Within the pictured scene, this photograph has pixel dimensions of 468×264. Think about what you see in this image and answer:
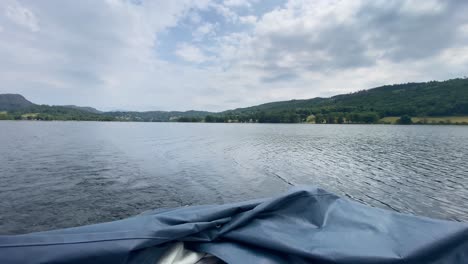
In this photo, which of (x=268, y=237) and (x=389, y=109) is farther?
(x=389, y=109)

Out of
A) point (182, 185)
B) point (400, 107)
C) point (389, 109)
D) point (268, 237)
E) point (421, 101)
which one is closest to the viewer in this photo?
point (268, 237)

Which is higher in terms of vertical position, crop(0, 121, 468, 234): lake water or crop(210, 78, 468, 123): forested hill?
crop(210, 78, 468, 123): forested hill

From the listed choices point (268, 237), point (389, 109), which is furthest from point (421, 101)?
point (268, 237)

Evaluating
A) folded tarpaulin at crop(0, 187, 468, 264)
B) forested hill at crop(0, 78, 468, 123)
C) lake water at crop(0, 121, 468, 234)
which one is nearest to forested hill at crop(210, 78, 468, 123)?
forested hill at crop(0, 78, 468, 123)

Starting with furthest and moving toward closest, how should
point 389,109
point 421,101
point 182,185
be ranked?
point 389,109, point 421,101, point 182,185

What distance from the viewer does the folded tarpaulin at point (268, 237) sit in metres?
2.62

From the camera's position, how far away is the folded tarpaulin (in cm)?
262

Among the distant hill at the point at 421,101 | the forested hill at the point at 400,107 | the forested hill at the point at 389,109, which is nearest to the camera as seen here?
the distant hill at the point at 421,101

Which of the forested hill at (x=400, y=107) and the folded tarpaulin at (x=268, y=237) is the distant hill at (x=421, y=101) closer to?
the forested hill at (x=400, y=107)

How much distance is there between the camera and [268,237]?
10.4 ft

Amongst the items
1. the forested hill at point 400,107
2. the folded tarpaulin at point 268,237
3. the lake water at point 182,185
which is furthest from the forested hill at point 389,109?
the folded tarpaulin at point 268,237

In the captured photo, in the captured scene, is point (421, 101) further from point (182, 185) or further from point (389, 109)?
point (182, 185)

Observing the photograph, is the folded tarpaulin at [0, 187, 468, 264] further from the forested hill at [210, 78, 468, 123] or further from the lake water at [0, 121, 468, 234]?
the forested hill at [210, 78, 468, 123]

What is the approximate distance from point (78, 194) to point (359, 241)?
12346 mm
